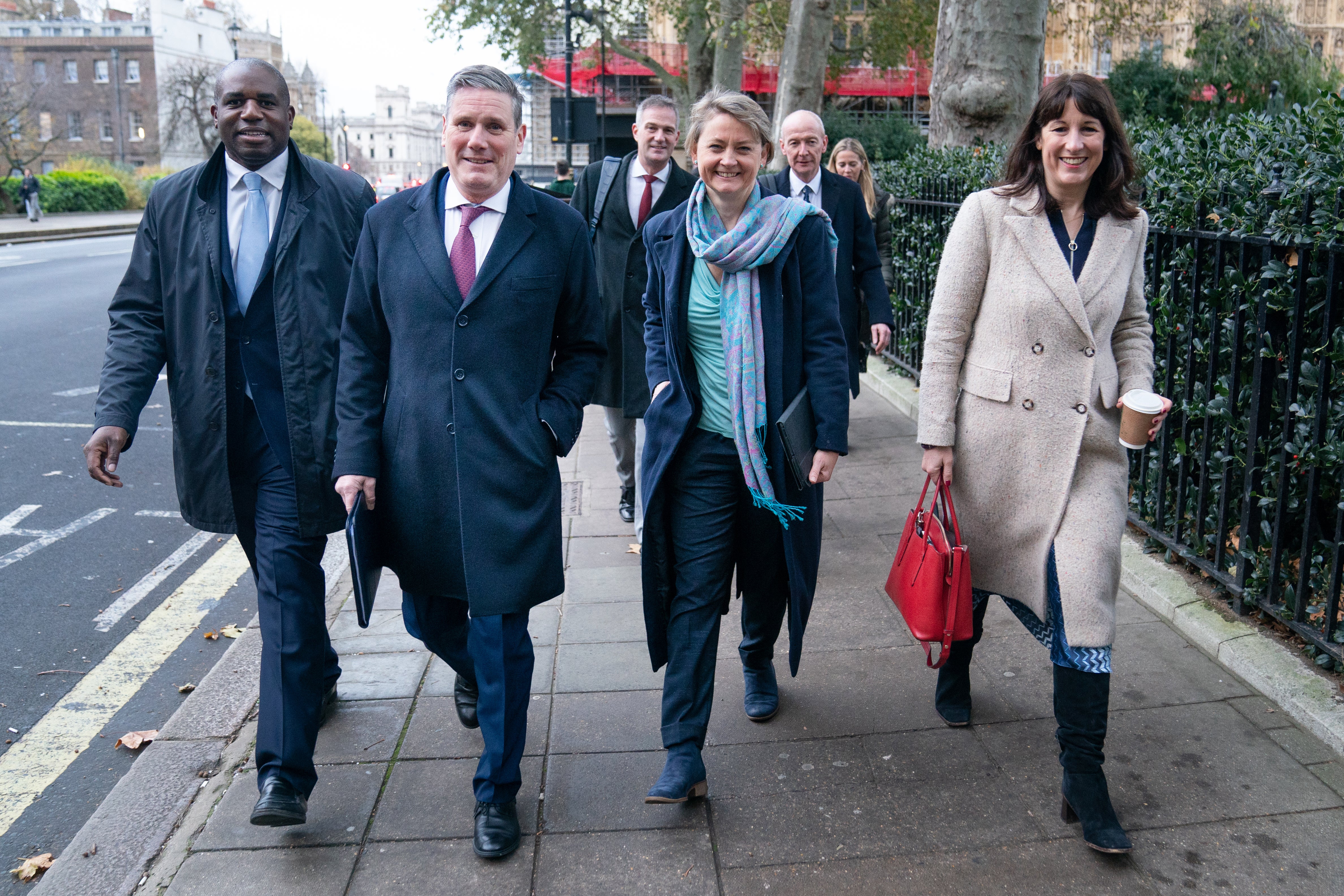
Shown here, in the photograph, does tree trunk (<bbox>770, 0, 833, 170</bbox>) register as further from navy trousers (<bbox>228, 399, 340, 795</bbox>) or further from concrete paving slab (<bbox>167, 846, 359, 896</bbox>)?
concrete paving slab (<bbox>167, 846, 359, 896</bbox>)

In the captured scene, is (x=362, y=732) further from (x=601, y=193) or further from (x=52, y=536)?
(x=52, y=536)

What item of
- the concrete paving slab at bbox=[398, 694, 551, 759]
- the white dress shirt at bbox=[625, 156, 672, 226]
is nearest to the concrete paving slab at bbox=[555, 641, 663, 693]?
the concrete paving slab at bbox=[398, 694, 551, 759]

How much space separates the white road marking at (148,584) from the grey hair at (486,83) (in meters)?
2.49

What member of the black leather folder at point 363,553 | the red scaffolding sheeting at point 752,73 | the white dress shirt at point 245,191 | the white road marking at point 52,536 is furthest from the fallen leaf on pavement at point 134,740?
the red scaffolding sheeting at point 752,73

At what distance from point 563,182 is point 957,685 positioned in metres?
16.6

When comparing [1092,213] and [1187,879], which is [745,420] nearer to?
[1092,213]

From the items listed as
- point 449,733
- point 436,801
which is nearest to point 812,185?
point 449,733

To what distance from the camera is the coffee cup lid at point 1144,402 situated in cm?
270

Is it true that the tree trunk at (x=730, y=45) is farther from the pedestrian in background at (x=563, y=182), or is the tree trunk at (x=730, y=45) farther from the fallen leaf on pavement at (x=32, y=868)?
the fallen leaf on pavement at (x=32, y=868)

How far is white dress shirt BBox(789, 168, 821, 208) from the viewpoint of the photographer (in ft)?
17.8

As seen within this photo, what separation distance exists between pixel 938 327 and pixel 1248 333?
1518 millimetres

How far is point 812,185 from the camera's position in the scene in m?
5.48

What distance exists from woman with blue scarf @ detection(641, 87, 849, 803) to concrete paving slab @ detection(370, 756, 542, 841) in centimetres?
43

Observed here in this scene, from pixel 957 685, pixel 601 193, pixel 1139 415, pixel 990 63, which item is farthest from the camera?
pixel 990 63
